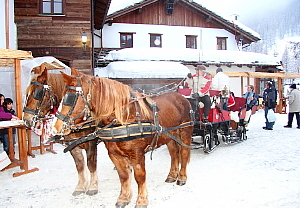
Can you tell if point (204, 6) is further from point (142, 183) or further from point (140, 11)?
point (142, 183)

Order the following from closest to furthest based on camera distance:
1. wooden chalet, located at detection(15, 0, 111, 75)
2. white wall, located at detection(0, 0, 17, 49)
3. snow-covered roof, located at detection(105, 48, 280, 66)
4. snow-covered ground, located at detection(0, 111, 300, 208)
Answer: snow-covered ground, located at detection(0, 111, 300, 208) < white wall, located at detection(0, 0, 17, 49) < wooden chalet, located at detection(15, 0, 111, 75) < snow-covered roof, located at detection(105, 48, 280, 66)

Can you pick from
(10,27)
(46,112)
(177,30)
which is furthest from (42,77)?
(177,30)

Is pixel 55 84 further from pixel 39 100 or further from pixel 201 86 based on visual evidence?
pixel 201 86

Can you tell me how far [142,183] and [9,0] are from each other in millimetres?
8834

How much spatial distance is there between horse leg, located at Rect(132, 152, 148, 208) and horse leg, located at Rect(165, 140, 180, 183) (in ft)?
3.70

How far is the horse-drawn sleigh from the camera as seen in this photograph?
280cm

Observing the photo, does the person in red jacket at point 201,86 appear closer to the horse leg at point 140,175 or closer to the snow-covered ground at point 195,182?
the snow-covered ground at point 195,182

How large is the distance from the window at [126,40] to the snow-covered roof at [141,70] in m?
3.83

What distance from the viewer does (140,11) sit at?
16750 mm

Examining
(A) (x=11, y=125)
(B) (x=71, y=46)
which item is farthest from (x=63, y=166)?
(B) (x=71, y=46)

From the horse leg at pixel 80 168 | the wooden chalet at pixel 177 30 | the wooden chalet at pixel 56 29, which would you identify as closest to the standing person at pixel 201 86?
the horse leg at pixel 80 168

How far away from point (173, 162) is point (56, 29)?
26.4 ft

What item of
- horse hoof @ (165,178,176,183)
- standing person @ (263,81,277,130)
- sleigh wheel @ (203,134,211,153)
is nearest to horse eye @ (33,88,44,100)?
horse hoof @ (165,178,176,183)

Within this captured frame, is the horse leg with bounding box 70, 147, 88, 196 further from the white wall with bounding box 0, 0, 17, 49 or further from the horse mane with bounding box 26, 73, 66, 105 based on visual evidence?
the white wall with bounding box 0, 0, 17, 49
